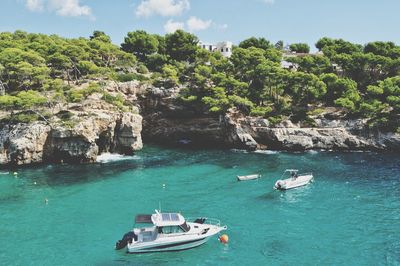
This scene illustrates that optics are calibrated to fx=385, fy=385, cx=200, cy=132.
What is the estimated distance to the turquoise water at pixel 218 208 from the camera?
1408 inches

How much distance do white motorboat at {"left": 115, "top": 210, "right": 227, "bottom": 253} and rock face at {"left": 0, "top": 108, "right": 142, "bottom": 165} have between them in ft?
108

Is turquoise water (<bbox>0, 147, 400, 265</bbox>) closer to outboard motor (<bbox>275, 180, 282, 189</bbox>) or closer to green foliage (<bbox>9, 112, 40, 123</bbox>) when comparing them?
outboard motor (<bbox>275, 180, 282, 189</bbox>)

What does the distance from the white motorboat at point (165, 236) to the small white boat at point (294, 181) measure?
60.8ft

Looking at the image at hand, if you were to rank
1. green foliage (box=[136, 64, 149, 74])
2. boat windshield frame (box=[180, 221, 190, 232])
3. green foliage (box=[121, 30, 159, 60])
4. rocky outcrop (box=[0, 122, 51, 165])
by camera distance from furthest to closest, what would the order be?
green foliage (box=[121, 30, 159, 60]), green foliage (box=[136, 64, 149, 74]), rocky outcrop (box=[0, 122, 51, 165]), boat windshield frame (box=[180, 221, 190, 232])

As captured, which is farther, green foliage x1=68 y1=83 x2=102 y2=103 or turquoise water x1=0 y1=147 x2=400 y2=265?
green foliage x1=68 y1=83 x2=102 y2=103

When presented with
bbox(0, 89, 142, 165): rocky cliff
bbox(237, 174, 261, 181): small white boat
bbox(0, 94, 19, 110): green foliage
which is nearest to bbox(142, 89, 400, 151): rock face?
bbox(0, 89, 142, 165): rocky cliff

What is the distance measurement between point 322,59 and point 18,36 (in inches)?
3151

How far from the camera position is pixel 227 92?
86.9m

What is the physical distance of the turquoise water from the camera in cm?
3575

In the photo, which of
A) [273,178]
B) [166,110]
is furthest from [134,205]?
[166,110]

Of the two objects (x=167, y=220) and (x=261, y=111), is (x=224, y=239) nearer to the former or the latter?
(x=167, y=220)

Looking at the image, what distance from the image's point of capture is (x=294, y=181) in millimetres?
55094

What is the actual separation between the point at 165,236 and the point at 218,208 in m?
11.6

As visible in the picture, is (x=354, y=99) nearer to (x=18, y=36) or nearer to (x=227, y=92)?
(x=227, y=92)
